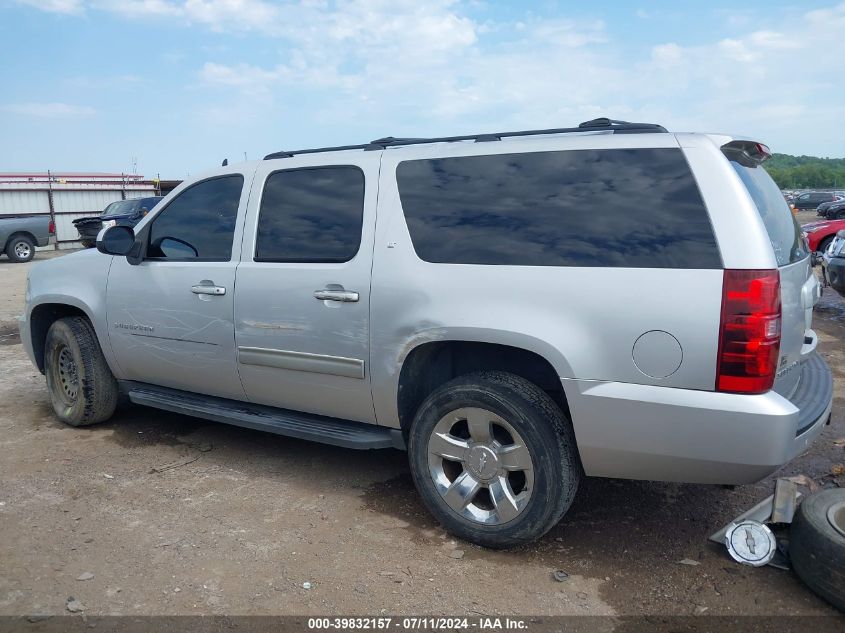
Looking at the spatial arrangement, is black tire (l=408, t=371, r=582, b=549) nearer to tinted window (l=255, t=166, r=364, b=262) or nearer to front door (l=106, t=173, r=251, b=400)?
tinted window (l=255, t=166, r=364, b=262)

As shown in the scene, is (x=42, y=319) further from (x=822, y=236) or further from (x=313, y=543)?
(x=822, y=236)

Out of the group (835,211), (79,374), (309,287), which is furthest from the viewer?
(835,211)

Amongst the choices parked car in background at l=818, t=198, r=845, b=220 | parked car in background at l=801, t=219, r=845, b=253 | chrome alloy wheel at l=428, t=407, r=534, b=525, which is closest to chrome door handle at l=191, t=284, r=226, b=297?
chrome alloy wheel at l=428, t=407, r=534, b=525

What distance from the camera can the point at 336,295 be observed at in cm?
366

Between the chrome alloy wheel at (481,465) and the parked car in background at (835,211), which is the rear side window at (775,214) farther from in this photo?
the parked car in background at (835,211)

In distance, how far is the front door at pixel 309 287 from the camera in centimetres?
367

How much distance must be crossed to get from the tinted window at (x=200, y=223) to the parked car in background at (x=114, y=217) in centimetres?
1668

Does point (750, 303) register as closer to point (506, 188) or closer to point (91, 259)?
point (506, 188)

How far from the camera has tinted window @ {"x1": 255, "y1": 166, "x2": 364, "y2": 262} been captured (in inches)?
148

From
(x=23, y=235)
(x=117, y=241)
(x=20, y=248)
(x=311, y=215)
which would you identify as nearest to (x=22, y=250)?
(x=20, y=248)

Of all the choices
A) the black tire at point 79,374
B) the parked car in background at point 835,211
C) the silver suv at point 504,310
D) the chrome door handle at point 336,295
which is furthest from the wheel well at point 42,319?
the parked car in background at point 835,211

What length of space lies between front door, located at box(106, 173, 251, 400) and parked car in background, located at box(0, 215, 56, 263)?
16958mm

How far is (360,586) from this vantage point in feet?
10.0

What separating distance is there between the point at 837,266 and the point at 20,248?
19120 mm
